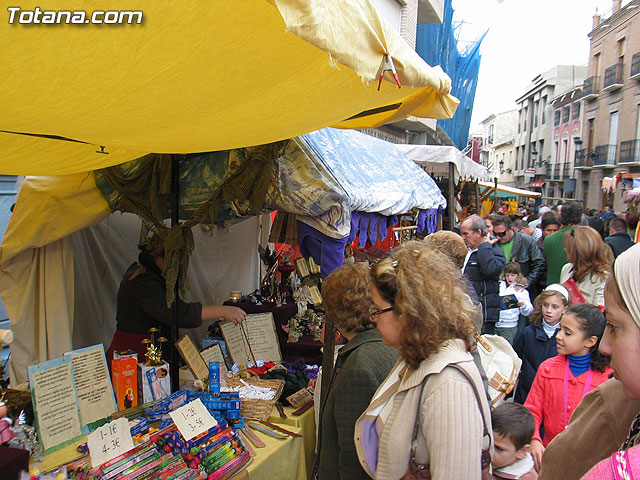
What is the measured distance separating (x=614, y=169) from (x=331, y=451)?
3139 centimetres

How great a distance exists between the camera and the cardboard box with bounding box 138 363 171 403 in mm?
2664

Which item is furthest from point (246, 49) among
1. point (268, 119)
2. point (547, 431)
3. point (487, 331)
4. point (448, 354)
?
point (487, 331)

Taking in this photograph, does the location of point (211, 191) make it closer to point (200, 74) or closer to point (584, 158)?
point (200, 74)

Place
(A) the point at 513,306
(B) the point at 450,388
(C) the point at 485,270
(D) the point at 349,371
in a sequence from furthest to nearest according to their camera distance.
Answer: (A) the point at 513,306 < (C) the point at 485,270 < (D) the point at 349,371 < (B) the point at 450,388

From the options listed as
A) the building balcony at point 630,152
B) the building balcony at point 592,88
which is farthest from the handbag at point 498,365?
the building balcony at point 592,88

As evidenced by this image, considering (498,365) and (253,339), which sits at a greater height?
(498,365)

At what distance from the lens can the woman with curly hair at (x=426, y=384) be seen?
1.36 meters

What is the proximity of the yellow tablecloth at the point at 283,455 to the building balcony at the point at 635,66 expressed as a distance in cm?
2871

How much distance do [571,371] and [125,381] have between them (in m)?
2.50

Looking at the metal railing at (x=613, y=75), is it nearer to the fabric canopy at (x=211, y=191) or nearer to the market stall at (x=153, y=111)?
the market stall at (x=153, y=111)

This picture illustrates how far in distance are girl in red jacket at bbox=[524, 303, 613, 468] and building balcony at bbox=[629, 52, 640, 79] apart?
27842 mm

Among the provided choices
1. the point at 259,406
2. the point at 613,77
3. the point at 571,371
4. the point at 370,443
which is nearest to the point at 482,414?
the point at 370,443

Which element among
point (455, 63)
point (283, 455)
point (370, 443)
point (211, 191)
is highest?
point (455, 63)

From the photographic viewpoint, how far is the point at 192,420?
226 centimetres
